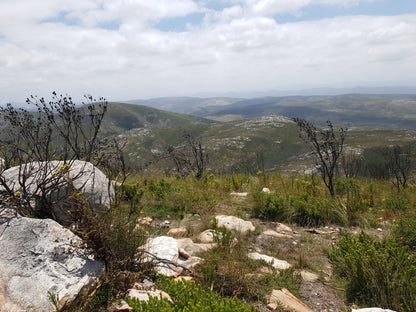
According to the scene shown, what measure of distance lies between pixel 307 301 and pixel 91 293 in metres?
3.11

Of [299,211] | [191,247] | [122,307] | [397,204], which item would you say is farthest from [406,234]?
[122,307]

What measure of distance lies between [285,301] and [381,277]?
1431 mm

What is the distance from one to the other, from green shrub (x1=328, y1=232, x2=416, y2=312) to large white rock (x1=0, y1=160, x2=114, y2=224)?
419cm

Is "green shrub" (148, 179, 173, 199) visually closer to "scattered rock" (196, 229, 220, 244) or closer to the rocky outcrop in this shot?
"scattered rock" (196, 229, 220, 244)

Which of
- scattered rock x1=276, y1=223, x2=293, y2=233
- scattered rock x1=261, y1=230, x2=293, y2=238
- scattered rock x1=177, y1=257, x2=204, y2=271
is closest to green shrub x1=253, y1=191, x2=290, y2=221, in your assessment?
scattered rock x1=276, y1=223, x2=293, y2=233

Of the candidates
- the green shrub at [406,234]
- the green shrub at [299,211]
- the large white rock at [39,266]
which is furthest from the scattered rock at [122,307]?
the green shrub at [406,234]

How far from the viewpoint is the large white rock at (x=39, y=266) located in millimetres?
2869

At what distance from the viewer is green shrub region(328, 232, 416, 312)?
3.12 m

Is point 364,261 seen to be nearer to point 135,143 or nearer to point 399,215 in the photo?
point 399,215

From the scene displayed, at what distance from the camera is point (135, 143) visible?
19125 centimetres

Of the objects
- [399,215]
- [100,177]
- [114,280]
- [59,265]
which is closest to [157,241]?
[114,280]

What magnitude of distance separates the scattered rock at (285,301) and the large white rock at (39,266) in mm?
2481

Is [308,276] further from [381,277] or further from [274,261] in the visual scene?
[381,277]

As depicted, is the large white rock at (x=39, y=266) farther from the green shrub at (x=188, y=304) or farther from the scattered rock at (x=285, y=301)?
the scattered rock at (x=285, y=301)
